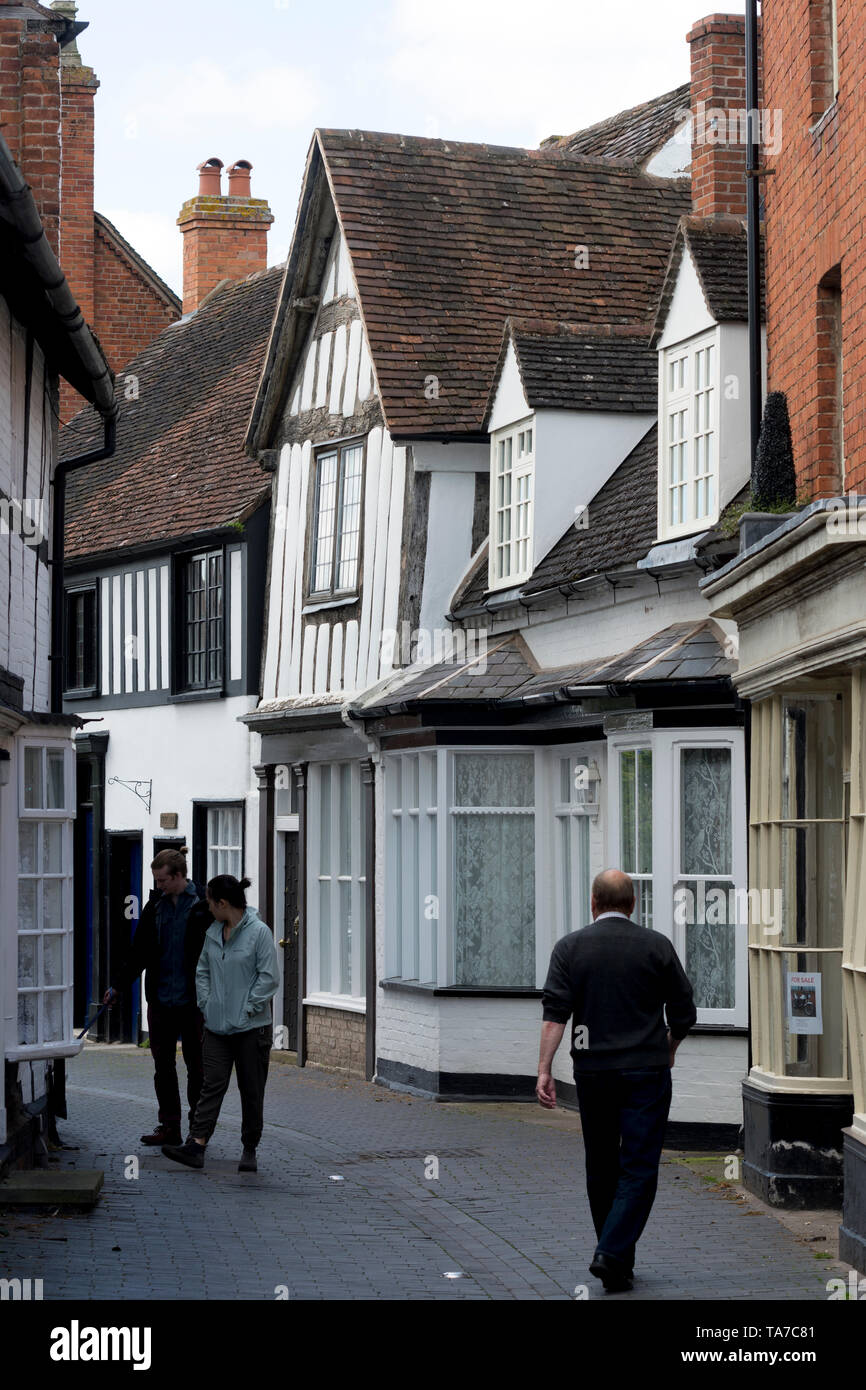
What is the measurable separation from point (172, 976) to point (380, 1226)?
284 centimetres

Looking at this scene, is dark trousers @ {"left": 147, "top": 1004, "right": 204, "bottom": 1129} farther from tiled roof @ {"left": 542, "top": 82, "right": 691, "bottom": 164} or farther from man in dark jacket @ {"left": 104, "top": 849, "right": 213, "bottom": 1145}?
tiled roof @ {"left": 542, "top": 82, "right": 691, "bottom": 164}

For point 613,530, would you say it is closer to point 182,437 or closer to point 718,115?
point 718,115

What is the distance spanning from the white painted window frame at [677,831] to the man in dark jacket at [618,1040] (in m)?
5.01

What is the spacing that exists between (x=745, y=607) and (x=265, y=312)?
55.5 feet

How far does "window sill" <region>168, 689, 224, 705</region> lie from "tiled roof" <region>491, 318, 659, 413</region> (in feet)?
19.7

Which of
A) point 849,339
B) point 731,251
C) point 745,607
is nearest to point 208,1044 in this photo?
point 745,607

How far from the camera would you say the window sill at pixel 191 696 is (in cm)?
2305

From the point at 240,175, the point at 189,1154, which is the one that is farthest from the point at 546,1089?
the point at 240,175

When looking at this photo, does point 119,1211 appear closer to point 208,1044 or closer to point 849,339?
point 208,1044

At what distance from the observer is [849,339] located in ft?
36.7

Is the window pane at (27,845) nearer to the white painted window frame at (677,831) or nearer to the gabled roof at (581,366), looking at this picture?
the white painted window frame at (677,831)

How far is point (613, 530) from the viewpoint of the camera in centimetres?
1698

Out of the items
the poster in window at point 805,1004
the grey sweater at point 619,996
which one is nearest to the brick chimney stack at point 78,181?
the poster in window at point 805,1004

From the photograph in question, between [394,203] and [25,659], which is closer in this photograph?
[25,659]
